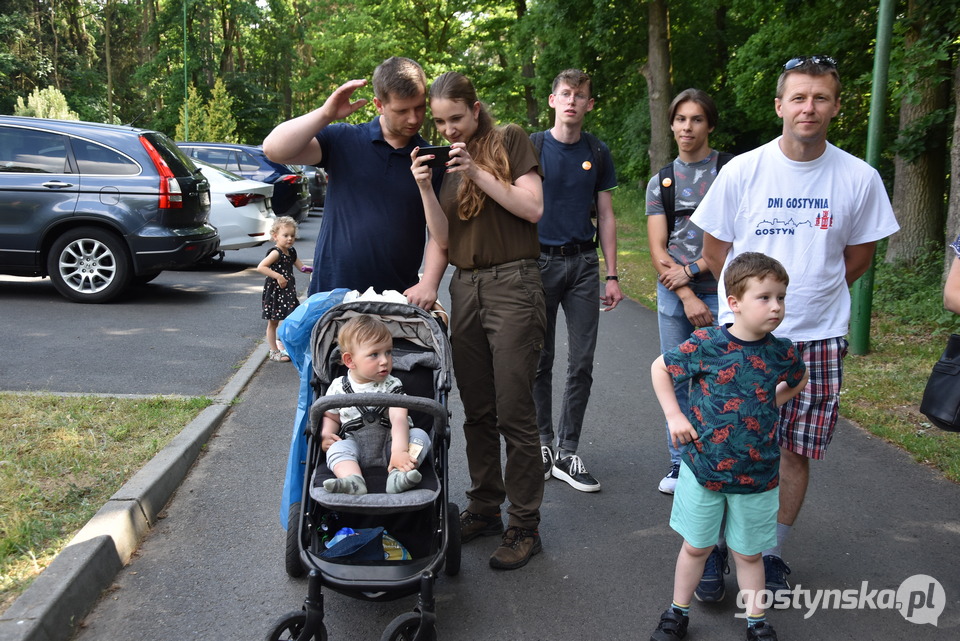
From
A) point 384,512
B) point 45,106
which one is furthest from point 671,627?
point 45,106

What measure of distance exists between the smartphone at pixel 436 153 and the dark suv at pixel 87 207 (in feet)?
23.9

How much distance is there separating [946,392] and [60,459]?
4344mm

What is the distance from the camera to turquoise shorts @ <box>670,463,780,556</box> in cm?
312

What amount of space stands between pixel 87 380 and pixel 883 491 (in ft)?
18.6

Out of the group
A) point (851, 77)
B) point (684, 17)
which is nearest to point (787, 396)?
point (851, 77)

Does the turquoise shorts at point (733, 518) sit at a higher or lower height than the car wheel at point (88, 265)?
lower

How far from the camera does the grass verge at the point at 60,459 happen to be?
359 cm

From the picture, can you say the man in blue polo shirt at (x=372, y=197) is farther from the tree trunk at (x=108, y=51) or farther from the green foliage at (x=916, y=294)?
the tree trunk at (x=108, y=51)

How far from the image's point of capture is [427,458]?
344cm

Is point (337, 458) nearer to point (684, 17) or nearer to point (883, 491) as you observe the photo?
point (883, 491)

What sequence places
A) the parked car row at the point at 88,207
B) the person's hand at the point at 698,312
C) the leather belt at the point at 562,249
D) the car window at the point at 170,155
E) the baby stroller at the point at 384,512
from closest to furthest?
the baby stroller at the point at 384,512 < the person's hand at the point at 698,312 < the leather belt at the point at 562,249 < the parked car row at the point at 88,207 < the car window at the point at 170,155

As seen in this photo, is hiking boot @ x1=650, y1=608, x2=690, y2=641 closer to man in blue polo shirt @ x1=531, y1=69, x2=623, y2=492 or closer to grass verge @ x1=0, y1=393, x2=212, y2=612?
man in blue polo shirt @ x1=531, y1=69, x2=623, y2=492

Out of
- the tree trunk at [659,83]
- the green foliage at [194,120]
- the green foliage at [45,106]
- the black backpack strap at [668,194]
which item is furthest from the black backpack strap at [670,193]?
the green foliage at [45,106]

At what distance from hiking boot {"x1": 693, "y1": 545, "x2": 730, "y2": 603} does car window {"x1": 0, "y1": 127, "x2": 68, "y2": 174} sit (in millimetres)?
8936
